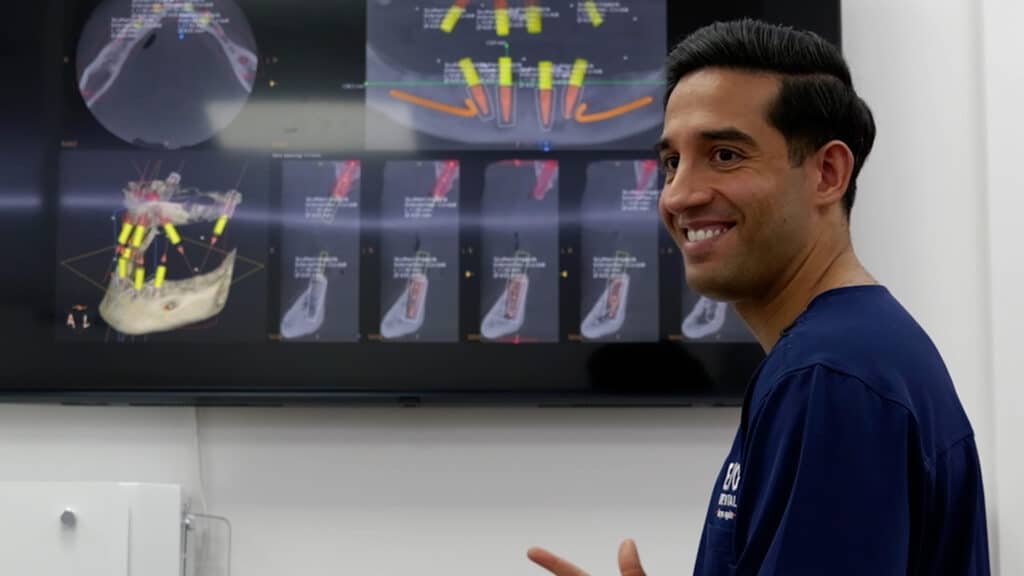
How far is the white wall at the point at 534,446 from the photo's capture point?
86.1 inches

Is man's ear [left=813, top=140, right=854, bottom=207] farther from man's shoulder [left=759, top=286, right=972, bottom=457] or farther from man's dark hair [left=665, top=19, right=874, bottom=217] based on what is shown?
man's shoulder [left=759, top=286, right=972, bottom=457]

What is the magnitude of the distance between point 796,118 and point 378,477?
1302mm

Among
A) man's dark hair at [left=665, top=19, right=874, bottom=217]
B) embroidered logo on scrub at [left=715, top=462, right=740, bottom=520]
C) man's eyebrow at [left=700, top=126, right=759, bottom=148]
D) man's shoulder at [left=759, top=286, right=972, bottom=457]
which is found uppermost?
man's dark hair at [left=665, top=19, right=874, bottom=217]

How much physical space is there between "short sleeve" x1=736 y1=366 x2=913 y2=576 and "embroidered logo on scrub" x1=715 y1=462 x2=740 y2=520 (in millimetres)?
150

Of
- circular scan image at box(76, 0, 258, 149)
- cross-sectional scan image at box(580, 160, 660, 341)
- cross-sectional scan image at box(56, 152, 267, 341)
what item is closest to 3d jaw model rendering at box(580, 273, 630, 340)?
cross-sectional scan image at box(580, 160, 660, 341)

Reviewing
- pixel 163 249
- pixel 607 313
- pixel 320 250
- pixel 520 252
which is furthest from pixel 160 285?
pixel 607 313

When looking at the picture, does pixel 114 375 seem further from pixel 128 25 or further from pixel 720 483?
pixel 720 483

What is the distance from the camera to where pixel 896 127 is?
2230 mm

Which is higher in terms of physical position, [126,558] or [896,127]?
[896,127]

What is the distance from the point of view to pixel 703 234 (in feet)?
4.02

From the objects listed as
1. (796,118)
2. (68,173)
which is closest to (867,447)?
(796,118)

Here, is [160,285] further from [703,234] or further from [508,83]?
[703,234]

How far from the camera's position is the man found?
950mm

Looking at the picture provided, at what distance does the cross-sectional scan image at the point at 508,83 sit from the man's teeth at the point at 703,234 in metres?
1.00
